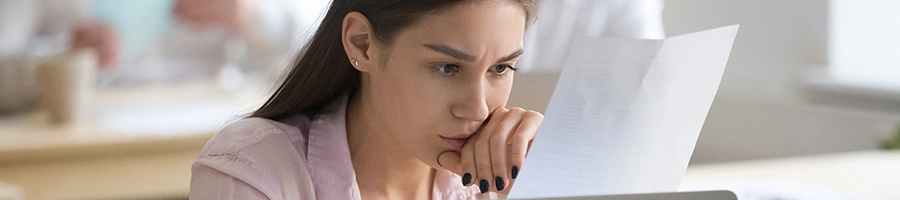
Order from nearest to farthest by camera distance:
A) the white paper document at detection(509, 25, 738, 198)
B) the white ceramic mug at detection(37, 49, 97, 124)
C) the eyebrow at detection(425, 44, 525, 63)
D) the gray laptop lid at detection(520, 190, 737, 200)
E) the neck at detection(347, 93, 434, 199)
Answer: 1. the gray laptop lid at detection(520, 190, 737, 200)
2. the white paper document at detection(509, 25, 738, 198)
3. the eyebrow at detection(425, 44, 525, 63)
4. the neck at detection(347, 93, 434, 199)
5. the white ceramic mug at detection(37, 49, 97, 124)

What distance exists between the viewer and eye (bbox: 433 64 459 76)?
837 millimetres

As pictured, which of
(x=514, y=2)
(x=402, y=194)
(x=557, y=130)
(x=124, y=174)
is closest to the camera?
(x=557, y=130)

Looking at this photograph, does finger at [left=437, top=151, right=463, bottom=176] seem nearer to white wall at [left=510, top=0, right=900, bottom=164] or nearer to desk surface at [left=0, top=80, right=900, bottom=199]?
desk surface at [left=0, top=80, right=900, bottom=199]

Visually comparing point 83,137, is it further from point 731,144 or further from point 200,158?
point 731,144

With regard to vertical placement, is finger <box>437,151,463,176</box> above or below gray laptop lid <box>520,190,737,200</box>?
below

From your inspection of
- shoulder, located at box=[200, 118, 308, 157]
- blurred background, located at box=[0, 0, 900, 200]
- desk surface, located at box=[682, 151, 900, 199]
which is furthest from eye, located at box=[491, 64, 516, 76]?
desk surface, located at box=[682, 151, 900, 199]

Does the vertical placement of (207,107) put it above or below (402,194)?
below

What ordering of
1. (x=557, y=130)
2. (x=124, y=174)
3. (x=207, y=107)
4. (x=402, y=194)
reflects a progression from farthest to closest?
(x=207, y=107) < (x=124, y=174) < (x=402, y=194) < (x=557, y=130)

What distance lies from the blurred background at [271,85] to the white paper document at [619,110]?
22.1 inches

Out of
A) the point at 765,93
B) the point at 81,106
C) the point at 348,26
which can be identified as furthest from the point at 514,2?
the point at 765,93

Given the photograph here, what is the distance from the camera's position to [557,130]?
661 mm

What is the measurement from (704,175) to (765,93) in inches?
44.4

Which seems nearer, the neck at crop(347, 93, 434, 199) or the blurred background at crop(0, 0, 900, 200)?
the neck at crop(347, 93, 434, 199)

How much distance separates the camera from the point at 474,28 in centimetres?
85
